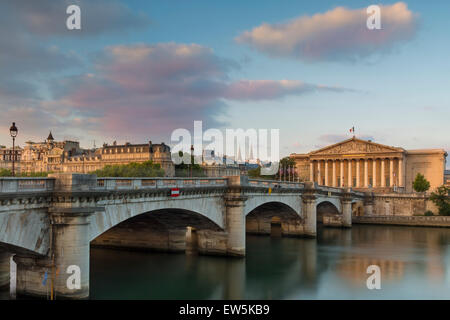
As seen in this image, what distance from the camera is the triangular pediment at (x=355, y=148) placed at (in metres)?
151

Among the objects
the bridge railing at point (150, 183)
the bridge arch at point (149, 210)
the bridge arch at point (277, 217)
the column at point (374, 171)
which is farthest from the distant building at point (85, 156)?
the bridge railing at point (150, 183)

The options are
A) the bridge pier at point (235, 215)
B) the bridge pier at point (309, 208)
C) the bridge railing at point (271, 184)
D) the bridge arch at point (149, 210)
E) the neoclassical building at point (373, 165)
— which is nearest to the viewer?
the bridge arch at point (149, 210)

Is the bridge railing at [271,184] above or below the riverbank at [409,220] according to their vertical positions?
above

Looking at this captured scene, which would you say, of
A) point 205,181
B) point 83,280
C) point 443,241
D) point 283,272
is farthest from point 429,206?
point 83,280

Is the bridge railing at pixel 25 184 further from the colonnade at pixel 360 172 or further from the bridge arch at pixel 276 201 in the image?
the colonnade at pixel 360 172

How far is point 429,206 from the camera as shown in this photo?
333 feet

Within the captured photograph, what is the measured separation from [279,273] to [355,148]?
4775 inches

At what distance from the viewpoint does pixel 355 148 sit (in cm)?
15550

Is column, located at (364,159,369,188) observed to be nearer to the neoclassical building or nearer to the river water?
the neoclassical building

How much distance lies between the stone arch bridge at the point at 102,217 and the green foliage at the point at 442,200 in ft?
179

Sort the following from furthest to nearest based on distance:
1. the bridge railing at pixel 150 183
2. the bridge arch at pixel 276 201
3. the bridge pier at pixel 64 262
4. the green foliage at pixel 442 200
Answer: the green foliage at pixel 442 200 → the bridge arch at pixel 276 201 → the bridge railing at pixel 150 183 → the bridge pier at pixel 64 262
